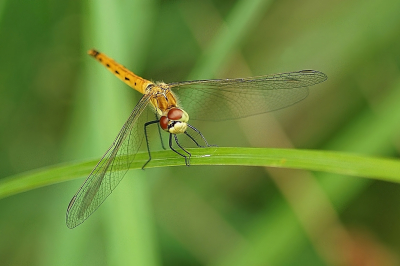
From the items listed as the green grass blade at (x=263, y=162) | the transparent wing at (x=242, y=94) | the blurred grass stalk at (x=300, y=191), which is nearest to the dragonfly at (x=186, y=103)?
the transparent wing at (x=242, y=94)

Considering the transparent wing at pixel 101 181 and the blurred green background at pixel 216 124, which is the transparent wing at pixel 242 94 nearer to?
the blurred green background at pixel 216 124

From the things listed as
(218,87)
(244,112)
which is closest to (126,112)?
(218,87)

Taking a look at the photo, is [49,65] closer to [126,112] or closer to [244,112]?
[126,112]

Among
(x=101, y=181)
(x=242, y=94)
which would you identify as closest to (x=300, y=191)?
(x=242, y=94)

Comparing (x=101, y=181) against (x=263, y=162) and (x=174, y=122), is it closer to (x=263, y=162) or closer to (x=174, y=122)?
(x=174, y=122)

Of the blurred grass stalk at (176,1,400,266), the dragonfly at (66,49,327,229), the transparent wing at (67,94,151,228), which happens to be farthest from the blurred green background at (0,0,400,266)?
the transparent wing at (67,94,151,228)

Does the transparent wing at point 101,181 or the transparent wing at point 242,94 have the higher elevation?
the transparent wing at point 242,94

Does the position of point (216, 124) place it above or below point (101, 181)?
above
